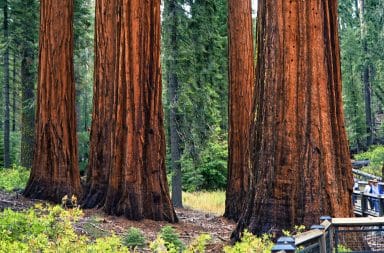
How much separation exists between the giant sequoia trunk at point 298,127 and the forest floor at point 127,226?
4.88 ft

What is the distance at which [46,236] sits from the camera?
20.3 ft

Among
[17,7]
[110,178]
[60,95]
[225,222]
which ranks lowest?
[225,222]

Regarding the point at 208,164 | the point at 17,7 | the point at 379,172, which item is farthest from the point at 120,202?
the point at 379,172

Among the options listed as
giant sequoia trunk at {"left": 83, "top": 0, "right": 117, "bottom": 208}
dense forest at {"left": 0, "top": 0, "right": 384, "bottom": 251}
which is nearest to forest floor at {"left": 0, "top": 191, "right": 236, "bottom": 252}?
dense forest at {"left": 0, "top": 0, "right": 384, "bottom": 251}

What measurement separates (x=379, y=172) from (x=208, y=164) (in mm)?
10048

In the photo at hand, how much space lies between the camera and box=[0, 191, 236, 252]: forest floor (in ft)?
31.6

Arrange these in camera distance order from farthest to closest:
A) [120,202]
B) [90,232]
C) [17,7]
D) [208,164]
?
[208,164] → [17,7] → [120,202] → [90,232]

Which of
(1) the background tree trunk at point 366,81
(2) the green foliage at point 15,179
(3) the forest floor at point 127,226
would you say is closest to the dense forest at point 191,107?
(3) the forest floor at point 127,226

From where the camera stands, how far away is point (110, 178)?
12.3 m

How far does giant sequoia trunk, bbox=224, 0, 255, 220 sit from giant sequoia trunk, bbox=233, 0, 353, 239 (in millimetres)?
6898

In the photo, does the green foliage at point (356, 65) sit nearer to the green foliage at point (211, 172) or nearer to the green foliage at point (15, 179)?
the green foliage at point (211, 172)

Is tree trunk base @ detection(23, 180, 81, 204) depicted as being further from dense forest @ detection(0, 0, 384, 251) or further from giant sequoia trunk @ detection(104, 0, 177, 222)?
giant sequoia trunk @ detection(104, 0, 177, 222)

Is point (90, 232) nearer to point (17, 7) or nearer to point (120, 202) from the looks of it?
point (120, 202)

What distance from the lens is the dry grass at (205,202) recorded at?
2119 cm
